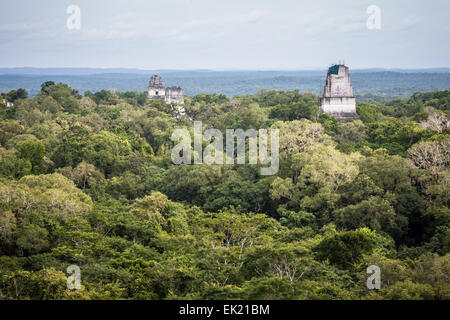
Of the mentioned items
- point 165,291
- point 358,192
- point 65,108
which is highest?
point 65,108

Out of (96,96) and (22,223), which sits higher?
(96,96)

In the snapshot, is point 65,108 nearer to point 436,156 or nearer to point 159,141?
point 159,141

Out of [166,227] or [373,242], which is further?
[166,227]

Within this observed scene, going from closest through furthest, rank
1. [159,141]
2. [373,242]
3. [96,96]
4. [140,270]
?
[140,270] < [373,242] < [159,141] < [96,96]

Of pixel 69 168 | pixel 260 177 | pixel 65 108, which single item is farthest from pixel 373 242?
pixel 65 108
